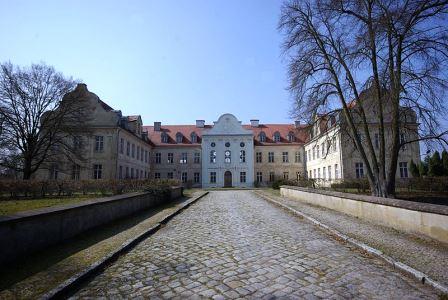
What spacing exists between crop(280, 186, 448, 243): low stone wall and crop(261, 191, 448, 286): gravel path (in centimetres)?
24

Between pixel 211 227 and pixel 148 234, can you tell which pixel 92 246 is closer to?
pixel 148 234

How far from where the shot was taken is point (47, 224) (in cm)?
635

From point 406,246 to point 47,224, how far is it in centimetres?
735

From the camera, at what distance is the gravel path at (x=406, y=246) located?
502 cm

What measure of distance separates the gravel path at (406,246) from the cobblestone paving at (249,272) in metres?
0.48

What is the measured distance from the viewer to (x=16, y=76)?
25.5 meters

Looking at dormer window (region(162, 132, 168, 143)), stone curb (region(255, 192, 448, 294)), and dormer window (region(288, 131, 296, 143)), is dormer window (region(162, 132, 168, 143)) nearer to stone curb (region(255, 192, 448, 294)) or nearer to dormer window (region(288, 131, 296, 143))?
dormer window (region(288, 131, 296, 143))

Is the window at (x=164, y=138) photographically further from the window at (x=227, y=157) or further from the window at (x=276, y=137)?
the window at (x=276, y=137)

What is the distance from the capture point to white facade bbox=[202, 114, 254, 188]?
162 feet

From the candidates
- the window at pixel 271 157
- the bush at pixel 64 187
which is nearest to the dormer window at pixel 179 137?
the window at pixel 271 157

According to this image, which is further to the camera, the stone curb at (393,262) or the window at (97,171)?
the window at (97,171)

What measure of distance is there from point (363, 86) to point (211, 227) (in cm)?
1112

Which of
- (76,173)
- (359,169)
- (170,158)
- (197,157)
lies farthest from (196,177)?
(359,169)

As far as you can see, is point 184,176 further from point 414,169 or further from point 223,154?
point 414,169
